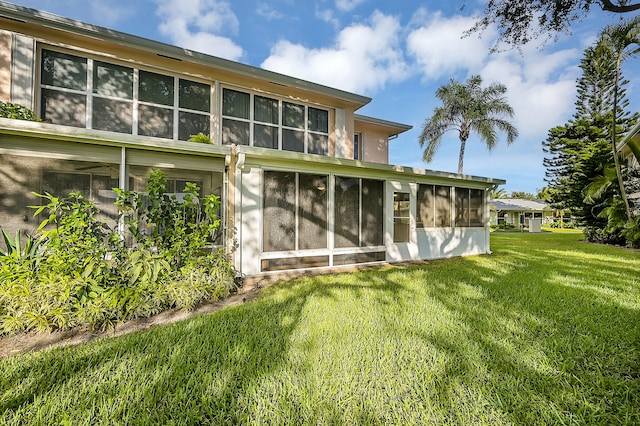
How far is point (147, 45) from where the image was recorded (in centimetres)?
731

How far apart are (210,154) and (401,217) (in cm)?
572

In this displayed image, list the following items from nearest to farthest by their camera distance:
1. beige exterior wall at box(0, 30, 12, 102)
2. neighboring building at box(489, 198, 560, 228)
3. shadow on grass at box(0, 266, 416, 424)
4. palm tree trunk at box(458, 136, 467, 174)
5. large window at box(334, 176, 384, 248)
Answer: shadow on grass at box(0, 266, 416, 424) → beige exterior wall at box(0, 30, 12, 102) → large window at box(334, 176, 384, 248) → palm tree trunk at box(458, 136, 467, 174) → neighboring building at box(489, 198, 560, 228)

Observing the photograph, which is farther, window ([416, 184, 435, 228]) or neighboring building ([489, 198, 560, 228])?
neighboring building ([489, 198, 560, 228])

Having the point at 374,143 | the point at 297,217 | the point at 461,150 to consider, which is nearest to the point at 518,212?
the point at 461,150

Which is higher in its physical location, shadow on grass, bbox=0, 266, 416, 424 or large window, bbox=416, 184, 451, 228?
large window, bbox=416, 184, 451, 228

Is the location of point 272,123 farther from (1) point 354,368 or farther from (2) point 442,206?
(1) point 354,368

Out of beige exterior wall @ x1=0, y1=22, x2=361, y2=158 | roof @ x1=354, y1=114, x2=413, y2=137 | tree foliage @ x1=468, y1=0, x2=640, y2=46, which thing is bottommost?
beige exterior wall @ x1=0, y1=22, x2=361, y2=158

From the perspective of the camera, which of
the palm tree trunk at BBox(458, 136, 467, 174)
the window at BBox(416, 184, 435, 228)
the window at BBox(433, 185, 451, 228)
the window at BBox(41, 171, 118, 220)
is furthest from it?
the palm tree trunk at BBox(458, 136, 467, 174)

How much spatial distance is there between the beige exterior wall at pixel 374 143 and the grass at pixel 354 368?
10134 millimetres

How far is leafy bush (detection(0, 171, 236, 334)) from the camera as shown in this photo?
3.48 meters

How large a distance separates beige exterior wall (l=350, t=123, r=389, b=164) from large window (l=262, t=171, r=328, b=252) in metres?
6.82

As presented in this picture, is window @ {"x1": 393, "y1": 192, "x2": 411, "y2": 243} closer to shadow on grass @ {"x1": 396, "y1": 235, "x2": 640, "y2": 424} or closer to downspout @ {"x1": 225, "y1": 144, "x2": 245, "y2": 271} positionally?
shadow on grass @ {"x1": 396, "y1": 235, "x2": 640, "y2": 424}

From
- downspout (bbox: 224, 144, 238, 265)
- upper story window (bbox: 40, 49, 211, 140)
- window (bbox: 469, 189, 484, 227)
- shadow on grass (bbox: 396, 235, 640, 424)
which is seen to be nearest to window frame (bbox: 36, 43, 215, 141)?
upper story window (bbox: 40, 49, 211, 140)

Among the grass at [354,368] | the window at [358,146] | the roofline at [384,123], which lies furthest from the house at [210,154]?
the window at [358,146]
